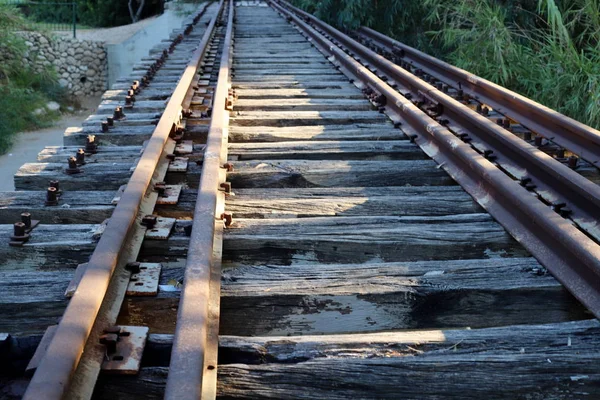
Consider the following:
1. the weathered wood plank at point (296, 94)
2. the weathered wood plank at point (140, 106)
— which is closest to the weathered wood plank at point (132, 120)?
the weathered wood plank at point (140, 106)

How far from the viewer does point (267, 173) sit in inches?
133

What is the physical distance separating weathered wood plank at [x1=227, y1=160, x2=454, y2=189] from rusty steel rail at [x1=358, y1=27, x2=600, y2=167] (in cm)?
84

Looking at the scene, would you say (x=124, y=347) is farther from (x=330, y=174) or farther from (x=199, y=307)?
(x=330, y=174)

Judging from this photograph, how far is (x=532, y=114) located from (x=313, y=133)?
4.48ft

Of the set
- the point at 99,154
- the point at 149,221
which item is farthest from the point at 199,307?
the point at 99,154

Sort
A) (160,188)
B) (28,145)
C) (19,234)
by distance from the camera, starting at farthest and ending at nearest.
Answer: (28,145) < (160,188) < (19,234)

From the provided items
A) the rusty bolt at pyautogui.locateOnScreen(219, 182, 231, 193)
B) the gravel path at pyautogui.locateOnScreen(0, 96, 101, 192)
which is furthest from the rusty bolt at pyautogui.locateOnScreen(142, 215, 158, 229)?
the gravel path at pyautogui.locateOnScreen(0, 96, 101, 192)

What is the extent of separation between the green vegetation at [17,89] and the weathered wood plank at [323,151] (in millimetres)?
11755

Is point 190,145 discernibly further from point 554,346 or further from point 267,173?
point 554,346

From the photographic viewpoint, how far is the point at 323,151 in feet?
12.6

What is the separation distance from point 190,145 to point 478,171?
1.46 meters

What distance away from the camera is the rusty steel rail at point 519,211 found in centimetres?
212

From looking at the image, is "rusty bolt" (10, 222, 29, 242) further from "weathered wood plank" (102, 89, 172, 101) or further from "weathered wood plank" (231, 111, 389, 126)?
"weathered wood plank" (102, 89, 172, 101)

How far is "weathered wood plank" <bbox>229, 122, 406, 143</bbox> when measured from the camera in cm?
416
